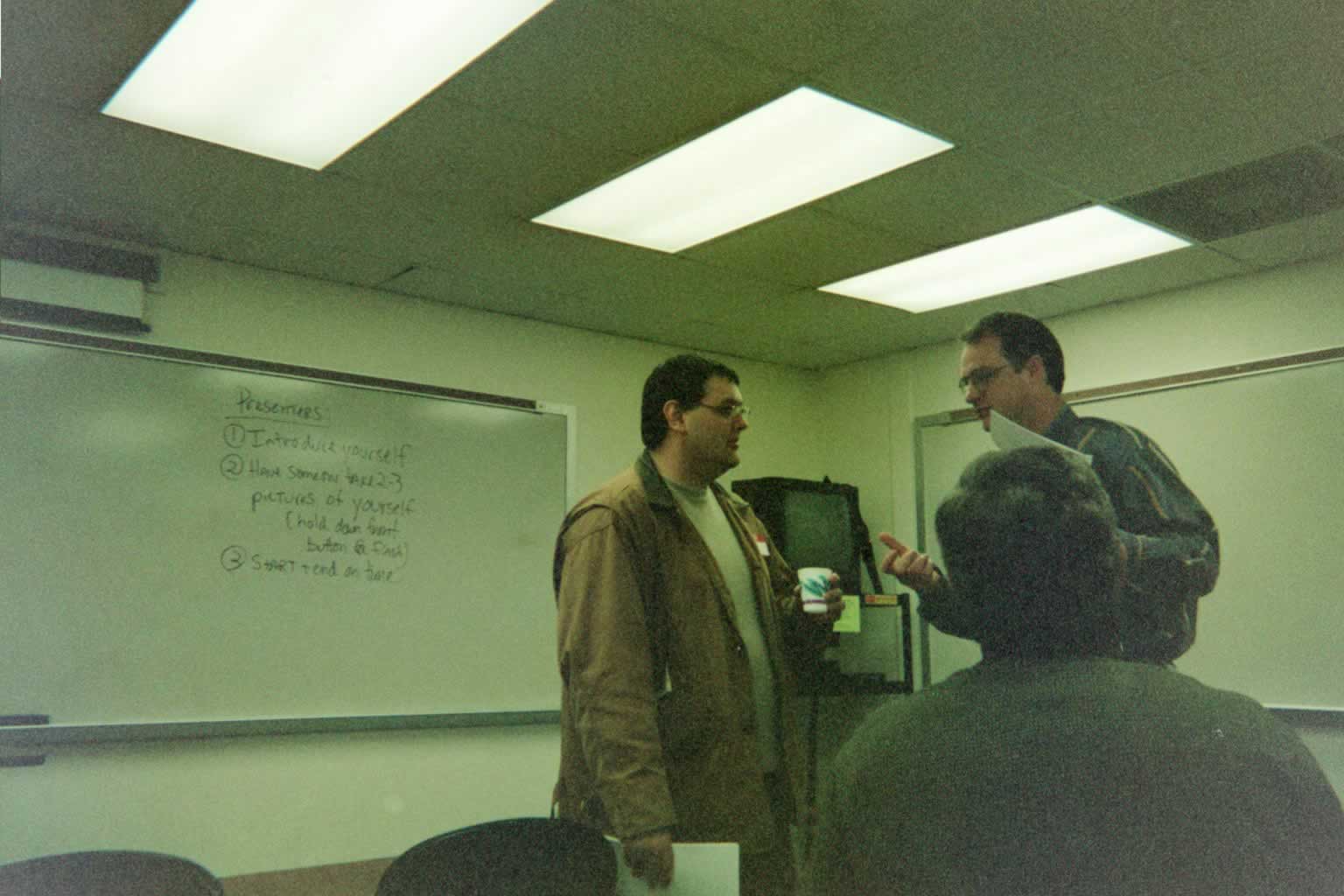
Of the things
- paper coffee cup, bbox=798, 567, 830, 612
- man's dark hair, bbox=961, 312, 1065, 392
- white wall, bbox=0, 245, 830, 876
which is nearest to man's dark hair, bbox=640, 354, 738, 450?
paper coffee cup, bbox=798, 567, 830, 612

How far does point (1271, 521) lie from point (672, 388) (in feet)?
7.73

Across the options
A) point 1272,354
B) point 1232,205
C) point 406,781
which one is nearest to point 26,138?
point 406,781

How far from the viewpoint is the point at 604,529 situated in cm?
175

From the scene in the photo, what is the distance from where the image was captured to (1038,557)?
0.82 m

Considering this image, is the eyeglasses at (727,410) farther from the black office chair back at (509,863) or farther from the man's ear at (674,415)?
the black office chair back at (509,863)

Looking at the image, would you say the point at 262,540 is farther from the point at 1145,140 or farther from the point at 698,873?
the point at 1145,140

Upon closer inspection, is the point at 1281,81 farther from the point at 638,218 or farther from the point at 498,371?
the point at 498,371

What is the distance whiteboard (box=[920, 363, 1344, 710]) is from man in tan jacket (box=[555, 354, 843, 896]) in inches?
51.4

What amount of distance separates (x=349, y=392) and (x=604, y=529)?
6.49 ft

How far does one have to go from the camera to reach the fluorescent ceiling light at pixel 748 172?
233cm

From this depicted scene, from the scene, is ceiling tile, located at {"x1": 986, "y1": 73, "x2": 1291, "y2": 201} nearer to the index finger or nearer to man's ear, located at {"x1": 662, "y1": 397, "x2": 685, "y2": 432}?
man's ear, located at {"x1": 662, "y1": 397, "x2": 685, "y2": 432}

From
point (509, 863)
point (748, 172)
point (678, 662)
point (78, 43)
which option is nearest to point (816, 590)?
point (678, 662)

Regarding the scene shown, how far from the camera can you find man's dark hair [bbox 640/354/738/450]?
199cm

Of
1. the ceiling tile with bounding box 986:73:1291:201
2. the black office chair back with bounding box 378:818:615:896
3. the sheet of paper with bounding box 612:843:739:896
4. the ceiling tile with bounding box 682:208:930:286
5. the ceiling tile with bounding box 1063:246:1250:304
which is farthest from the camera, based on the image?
the ceiling tile with bounding box 1063:246:1250:304
